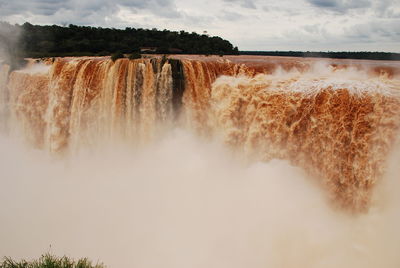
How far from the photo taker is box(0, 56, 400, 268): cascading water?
11422 mm

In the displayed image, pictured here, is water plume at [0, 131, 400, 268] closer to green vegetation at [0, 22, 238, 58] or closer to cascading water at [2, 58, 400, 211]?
cascading water at [2, 58, 400, 211]

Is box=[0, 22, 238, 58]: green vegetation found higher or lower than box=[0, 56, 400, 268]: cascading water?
higher

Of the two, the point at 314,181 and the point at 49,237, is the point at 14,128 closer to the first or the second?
the point at 49,237

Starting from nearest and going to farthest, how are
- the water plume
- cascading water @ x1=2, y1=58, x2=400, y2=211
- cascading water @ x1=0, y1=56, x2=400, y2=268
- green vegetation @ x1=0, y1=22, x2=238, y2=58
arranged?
the water plume
cascading water @ x1=0, y1=56, x2=400, y2=268
cascading water @ x1=2, y1=58, x2=400, y2=211
green vegetation @ x1=0, y1=22, x2=238, y2=58

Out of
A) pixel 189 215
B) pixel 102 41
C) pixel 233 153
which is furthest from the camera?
pixel 102 41

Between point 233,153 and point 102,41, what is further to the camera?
point 102,41

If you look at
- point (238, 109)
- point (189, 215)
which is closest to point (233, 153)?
point (238, 109)

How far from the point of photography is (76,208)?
14.7 meters

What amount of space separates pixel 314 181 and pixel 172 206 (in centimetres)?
499

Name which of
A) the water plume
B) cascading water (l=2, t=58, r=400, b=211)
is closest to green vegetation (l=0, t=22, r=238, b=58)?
cascading water (l=2, t=58, r=400, b=211)

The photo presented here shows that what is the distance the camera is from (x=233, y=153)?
48.0 feet

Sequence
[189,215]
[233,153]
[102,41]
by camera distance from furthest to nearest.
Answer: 1. [102,41]
2. [233,153]
3. [189,215]

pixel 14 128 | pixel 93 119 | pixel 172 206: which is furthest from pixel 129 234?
pixel 14 128

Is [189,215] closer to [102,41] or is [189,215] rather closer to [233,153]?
[233,153]
